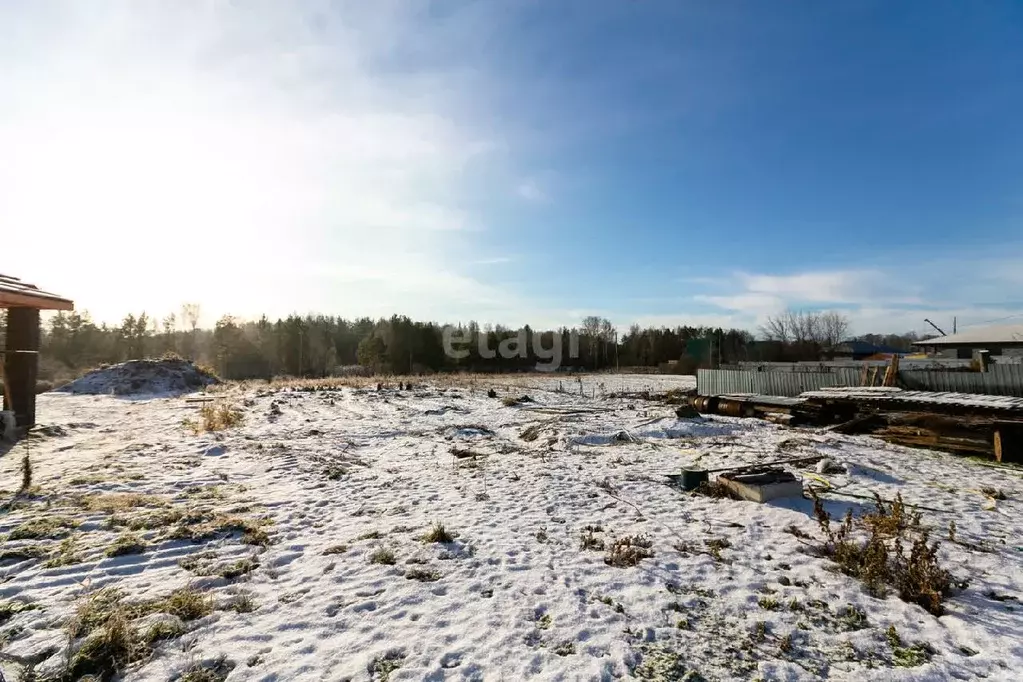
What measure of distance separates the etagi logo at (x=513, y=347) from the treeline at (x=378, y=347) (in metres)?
0.15

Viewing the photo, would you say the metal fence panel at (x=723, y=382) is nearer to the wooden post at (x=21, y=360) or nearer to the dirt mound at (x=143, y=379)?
the wooden post at (x=21, y=360)

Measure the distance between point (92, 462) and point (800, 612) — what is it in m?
11.3

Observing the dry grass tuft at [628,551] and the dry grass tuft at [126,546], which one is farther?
the dry grass tuft at [628,551]

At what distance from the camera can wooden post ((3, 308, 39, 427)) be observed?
1118 centimetres

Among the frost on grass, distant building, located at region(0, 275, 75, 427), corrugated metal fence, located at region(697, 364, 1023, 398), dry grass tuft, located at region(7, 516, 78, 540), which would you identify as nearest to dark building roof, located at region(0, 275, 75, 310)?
distant building, located at region(0, 275, 75, 427)

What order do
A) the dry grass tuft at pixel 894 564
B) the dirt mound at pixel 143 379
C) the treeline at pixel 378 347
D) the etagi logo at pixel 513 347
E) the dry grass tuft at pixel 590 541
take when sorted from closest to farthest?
the dry grass tuft at pixel 894 564
the dry grass tuft at pixel 590 541
the dirt mound at pixel 143 379
the treeline at pixel 378 347
the etagi logo at pixel 513 347

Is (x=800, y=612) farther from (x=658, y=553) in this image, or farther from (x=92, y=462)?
(x=92, y=462)

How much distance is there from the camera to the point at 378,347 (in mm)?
49906

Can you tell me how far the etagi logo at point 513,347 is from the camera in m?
56.4

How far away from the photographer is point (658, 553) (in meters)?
5.33

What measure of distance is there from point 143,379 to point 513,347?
127ft

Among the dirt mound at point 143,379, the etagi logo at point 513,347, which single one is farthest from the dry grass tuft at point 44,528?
the etagi logo at point 513,347

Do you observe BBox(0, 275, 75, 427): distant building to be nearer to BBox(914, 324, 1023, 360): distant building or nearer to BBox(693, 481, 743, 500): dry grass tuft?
BBox(693, 481, 743, 500): dry grass tuft

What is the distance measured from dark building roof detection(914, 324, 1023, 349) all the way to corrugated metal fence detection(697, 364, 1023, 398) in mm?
9510
